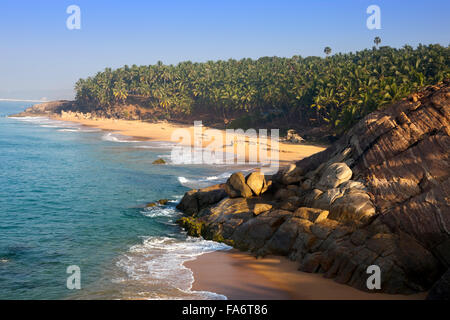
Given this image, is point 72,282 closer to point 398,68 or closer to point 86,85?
point 398,68

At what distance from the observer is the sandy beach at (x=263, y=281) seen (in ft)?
52.3

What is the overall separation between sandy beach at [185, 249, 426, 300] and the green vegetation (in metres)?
36.4

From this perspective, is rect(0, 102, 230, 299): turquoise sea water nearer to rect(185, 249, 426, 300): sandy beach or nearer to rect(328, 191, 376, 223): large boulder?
rect(185, 249, 426, 300): sandy beach

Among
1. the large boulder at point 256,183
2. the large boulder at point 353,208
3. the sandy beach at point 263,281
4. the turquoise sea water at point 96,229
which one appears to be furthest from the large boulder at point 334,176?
the turquoise sea water at point 96,229

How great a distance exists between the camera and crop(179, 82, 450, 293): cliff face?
1678cm

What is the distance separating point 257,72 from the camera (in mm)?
121375

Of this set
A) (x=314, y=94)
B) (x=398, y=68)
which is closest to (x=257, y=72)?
(x=314, y=94)

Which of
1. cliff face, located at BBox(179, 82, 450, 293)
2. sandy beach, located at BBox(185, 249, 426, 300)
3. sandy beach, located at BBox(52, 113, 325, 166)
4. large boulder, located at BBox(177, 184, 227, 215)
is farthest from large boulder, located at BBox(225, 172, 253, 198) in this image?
sandy beach, located at BBox(52, 113, 325, 166)

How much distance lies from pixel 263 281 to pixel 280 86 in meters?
80.1

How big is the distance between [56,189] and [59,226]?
39.3ft

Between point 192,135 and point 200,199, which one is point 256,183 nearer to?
point 200,199

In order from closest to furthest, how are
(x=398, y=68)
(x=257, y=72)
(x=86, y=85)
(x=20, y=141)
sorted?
(x=398, y=68), (x=20, y=141), (x=257, y=72), (x=86, y=85)

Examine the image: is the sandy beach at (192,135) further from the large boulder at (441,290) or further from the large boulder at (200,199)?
the large boulder at (441,290)

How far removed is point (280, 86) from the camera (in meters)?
93.9
